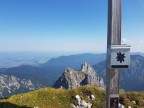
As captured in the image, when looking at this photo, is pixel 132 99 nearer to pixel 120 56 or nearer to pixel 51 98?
pixel 51 98

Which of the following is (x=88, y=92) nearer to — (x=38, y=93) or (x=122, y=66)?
(x=38, y=93)

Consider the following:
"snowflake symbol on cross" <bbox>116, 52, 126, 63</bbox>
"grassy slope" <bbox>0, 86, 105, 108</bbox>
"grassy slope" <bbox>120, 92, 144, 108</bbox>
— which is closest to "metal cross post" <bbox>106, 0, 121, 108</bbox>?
"snowflake symbol on cross" <bbox>116, 52, 126, 63</bbox>

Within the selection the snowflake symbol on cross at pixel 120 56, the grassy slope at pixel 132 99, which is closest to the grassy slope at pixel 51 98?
the grassy slope at pixel 132 99

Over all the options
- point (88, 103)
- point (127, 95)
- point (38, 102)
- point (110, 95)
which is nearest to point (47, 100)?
point (38, 102)

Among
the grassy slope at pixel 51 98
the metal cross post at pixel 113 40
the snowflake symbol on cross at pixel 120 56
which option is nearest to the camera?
the snowflake symbol on cross at pixel 120 56

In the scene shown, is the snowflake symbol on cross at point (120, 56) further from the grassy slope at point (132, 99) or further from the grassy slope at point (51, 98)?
the grassy slope at point (132, 99)

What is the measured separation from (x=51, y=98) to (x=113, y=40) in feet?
61.0

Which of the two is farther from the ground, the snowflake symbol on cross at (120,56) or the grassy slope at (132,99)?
the snowflake symbol on cross at (120,56)

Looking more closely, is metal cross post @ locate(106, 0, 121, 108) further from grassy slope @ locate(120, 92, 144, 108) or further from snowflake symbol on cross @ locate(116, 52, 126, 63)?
grassy slope @ locate(120, 92, 144, 108)

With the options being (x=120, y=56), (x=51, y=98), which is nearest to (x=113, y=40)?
(x=120, y=56)

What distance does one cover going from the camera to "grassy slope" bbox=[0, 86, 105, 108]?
2488cm

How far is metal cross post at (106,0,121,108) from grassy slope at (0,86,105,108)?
48.7 ft

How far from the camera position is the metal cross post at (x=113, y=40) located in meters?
10.1

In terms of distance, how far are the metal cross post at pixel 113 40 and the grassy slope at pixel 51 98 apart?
1485 cm
